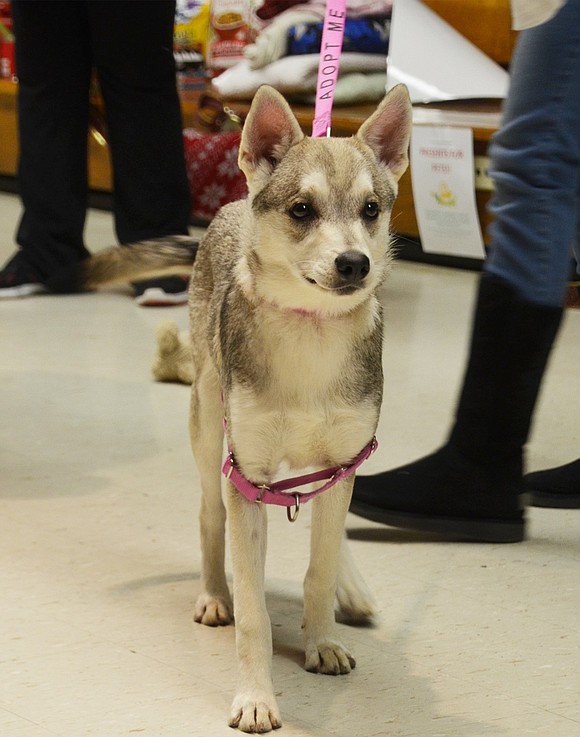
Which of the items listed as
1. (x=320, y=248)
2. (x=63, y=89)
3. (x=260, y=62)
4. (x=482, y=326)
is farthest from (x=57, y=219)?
(x=320, y=248)

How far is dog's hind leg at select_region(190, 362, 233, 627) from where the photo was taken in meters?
1.86

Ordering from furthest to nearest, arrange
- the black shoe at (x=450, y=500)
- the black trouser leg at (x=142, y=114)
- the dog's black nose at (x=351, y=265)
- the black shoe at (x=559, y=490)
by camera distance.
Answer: the black trouser leg at (x=142, y=114)
the black shoe at (x=559, y=490)
the black shoe at (x=450, y=500)
the dog's black nose at (x=351, y=265)

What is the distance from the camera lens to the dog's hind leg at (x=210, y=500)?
1.86m

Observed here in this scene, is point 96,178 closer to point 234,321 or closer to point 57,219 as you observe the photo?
point 57,219

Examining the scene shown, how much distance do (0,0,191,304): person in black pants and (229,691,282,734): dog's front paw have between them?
2446mm

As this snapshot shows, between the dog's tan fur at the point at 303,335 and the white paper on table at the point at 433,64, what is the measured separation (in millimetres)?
2753

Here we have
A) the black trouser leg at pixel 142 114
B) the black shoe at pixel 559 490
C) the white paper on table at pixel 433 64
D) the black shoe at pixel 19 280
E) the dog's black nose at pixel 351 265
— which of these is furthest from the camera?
the white paper on table at pixel 433 64

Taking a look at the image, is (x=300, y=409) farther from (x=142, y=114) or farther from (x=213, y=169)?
(x=213, y=169)

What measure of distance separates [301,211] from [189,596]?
740mm

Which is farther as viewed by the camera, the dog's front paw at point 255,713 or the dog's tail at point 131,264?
the dog's tail at point 131,264

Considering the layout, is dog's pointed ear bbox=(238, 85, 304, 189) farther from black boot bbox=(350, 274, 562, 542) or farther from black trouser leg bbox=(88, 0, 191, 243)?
black trouser leg bbox=(88, 0, 191, 243)

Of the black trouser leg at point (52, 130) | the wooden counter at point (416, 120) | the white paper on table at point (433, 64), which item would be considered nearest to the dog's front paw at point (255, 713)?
the wooden counter at point (416, 120)

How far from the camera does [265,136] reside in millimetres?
1681

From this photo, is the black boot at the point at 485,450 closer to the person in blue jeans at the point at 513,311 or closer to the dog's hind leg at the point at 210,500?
the person in blue jeans at the point at 513,311
